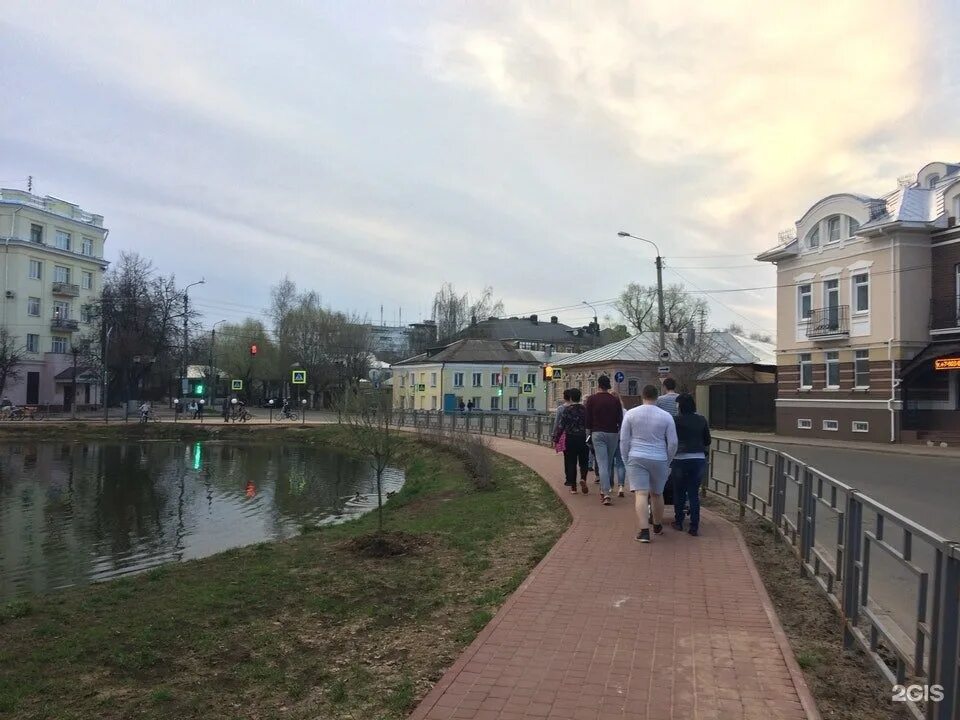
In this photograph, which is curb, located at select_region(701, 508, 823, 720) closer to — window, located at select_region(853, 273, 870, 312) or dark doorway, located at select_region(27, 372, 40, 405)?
window, located at select_region(853, 273, 870, 312)

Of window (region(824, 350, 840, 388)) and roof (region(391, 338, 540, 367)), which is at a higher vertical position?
roof (region(391, 338, 540, 367))

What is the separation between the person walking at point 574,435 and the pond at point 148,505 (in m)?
4.62

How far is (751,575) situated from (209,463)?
22554 millimetres

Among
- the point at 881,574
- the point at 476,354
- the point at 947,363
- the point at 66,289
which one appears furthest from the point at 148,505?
the point at 66,289

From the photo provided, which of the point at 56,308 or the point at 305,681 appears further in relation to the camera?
the point at 56,308

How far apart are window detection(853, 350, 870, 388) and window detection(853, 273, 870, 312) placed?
1911mm

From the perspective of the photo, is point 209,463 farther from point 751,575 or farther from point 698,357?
point 698,357

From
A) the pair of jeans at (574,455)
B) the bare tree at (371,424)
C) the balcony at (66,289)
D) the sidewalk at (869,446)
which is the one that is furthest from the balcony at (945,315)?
the balcony at (66,289)

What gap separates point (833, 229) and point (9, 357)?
5312cm

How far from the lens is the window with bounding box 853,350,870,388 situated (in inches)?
1190

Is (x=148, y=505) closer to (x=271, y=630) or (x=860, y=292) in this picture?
(x=271, y=630)

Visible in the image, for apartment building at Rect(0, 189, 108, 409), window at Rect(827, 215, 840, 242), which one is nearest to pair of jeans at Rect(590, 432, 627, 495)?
window at Rect(827, 215, 840, 242)

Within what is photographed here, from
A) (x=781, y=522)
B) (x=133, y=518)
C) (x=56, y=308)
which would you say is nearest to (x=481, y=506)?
(x=781, y=522)

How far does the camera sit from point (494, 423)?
3309 cm
